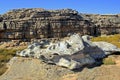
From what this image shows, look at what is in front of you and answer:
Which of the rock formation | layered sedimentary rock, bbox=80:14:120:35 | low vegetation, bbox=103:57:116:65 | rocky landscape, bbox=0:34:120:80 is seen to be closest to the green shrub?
low vegetation, bbox=103:57:116:65

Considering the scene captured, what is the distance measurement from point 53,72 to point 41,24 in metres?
47.3

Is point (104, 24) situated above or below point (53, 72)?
below

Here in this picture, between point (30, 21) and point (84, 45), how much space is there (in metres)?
45.8

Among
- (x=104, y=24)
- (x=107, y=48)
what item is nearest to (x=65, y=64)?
(x=107, y=48)

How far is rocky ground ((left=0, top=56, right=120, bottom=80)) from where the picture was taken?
685 inches

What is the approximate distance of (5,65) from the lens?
2134 cm

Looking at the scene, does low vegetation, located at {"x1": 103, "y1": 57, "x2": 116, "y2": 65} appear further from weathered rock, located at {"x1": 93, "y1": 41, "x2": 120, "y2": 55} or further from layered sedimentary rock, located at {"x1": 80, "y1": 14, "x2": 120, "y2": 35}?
layered sedimentary rock, located at {"x1": 80, "y1": 14, "x2": 120, "y2": 35}

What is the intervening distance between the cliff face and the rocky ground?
45.0 meters

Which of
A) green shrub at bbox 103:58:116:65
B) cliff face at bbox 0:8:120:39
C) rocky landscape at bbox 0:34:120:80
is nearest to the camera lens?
rocky landscape at bbox 0:34:120:80

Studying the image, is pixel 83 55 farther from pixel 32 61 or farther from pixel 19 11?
pixel 19 11

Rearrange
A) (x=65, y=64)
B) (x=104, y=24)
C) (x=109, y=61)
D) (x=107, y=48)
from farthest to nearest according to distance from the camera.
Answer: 1. (x=104, y=24)
2. (x=107, y=48)
3. (x=109, y=61)
4. (x=65, y=64)

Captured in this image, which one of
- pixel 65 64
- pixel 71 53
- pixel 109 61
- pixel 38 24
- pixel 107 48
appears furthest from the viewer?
pixel 38 24

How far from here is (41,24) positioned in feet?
214

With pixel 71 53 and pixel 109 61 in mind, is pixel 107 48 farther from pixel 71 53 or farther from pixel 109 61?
pixel 71 53
